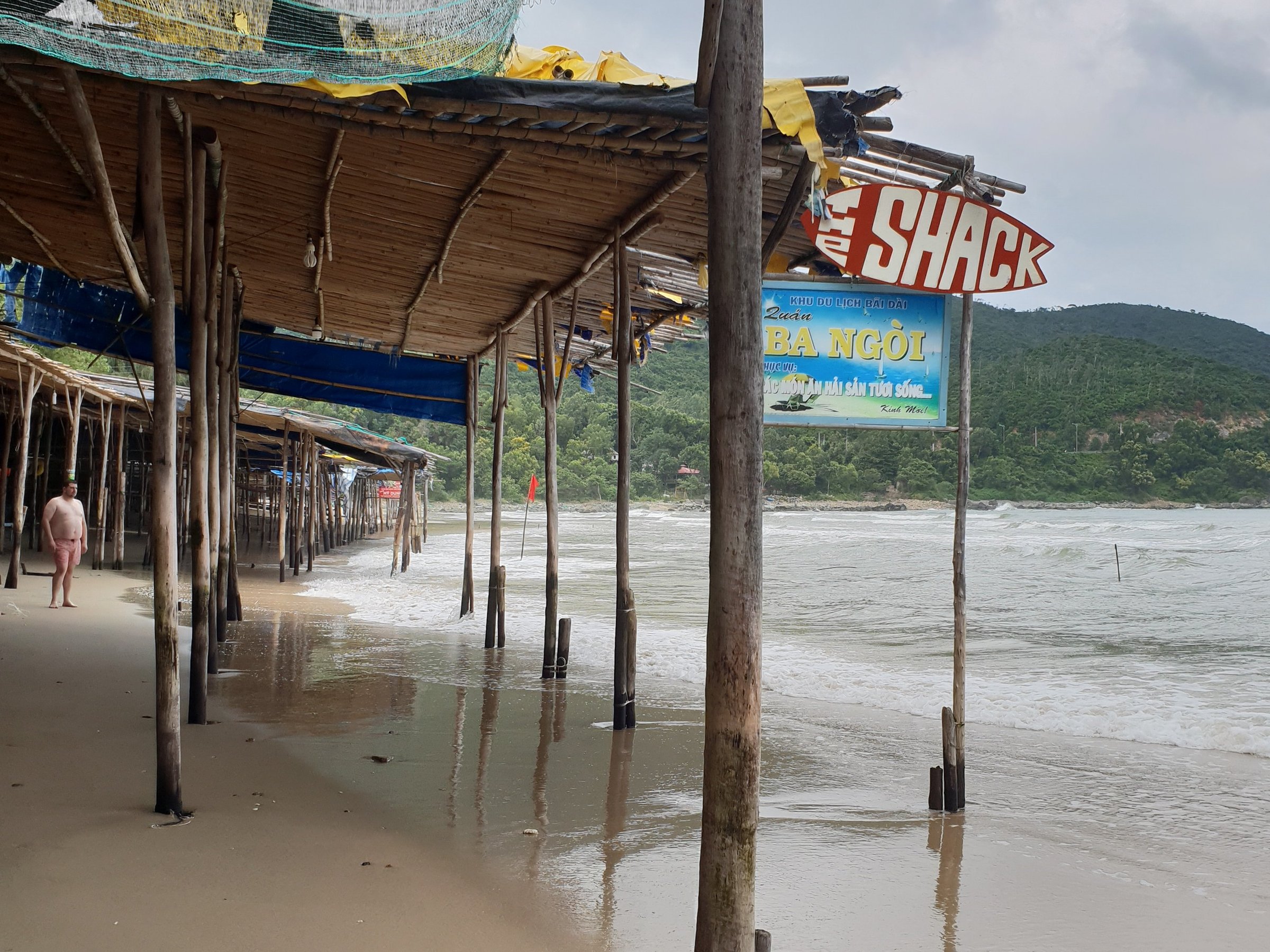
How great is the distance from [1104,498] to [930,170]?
49.1 metres

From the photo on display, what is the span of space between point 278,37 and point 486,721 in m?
4.09

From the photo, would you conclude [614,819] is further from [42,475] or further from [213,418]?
[42,475]

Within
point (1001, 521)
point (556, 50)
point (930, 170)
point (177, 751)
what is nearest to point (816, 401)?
point (930, 170)

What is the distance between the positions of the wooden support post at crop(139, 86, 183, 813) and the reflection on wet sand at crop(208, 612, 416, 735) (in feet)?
5.49

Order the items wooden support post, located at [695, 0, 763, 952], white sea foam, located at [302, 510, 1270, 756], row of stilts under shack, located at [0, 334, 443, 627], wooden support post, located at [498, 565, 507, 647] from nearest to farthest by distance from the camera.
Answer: wooden support post, located at [695, 0, 763, 952], white sea foam, located at [302, 510, 1270, 756], wooden support post, located at [498, 565, 507, 647], row of stilts under shack, located at [0, 334, 443, 627]

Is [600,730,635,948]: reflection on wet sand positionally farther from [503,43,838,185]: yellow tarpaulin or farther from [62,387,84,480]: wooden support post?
[62,387,84,480]: wooden support post

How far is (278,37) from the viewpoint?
3.16 m

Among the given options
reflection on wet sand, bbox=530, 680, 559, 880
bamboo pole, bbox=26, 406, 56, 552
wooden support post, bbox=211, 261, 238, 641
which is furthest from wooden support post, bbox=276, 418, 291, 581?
reflection on wet sand, bbox=530, 680, 559, 880

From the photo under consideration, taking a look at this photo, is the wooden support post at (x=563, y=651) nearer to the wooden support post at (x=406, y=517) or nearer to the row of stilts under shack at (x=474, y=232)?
the row of stilts under shack at (x=474, y=232)

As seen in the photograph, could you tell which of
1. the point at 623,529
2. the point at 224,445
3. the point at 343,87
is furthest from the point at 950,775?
the point at 224,445

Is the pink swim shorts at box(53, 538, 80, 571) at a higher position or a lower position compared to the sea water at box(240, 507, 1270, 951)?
higher

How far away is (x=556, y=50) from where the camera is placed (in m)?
4.05

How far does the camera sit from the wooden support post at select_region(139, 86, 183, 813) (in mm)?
3629

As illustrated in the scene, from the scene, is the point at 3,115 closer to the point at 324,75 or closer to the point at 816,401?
the point at 324,75
